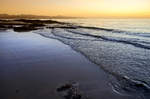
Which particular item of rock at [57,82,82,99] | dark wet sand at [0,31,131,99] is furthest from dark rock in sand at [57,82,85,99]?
dark wet sand at [0,31,131,99]

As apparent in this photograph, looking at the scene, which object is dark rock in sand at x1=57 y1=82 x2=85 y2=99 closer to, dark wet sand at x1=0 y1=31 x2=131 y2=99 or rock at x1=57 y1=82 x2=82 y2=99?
rock at x1=57 y1=82 x2=82 y2=99

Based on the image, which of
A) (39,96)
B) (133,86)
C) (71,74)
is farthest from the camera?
(71,74)

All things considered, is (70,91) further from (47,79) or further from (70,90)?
(47,79)

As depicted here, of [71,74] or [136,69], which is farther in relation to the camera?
[136,69]

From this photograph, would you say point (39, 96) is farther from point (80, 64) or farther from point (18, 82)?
point (80, 64)

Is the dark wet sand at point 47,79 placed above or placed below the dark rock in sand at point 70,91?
below

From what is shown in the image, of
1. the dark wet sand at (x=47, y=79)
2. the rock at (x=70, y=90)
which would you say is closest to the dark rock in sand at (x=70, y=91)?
the rock at (x=70, y=90)

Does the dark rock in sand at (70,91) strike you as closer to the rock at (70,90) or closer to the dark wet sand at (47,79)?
the rock at (70,90)

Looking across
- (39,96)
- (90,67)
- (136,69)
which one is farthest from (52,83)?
(136,69)

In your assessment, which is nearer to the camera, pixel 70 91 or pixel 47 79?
pixel 70 91

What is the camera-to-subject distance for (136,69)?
6.47m

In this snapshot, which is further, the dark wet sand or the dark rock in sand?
the dark wet sand

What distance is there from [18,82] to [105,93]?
2937 mm

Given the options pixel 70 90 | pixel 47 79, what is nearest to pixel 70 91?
pixel 70 90
